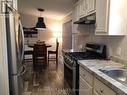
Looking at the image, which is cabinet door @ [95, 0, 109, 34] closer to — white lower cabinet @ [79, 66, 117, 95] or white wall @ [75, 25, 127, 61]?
white wall @ [75, 25, 127, 61]

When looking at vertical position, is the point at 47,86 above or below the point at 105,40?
below

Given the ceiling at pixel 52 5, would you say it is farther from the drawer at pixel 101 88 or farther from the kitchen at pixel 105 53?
the drawer at pixel 101 88

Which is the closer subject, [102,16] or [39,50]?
[102,16]

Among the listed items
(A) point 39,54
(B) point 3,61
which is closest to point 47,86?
(B) point 3,61

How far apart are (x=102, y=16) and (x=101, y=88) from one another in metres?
1.11

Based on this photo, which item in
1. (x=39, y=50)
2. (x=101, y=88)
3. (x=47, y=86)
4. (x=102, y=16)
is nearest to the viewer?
(x=101, y=88)

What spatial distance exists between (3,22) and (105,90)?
1.43m

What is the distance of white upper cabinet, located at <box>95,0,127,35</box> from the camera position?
78.4 inches

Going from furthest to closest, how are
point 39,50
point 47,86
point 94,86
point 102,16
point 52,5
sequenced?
point 39,50 < point 52,5 < point 47,86 < point 102,16 < point 94,86

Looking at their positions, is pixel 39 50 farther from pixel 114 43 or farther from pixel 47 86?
pixel 114 43

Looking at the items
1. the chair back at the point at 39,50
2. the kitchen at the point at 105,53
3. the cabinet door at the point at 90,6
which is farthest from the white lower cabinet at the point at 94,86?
the chair back at the point at 39,50

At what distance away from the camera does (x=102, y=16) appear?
7.06 ft

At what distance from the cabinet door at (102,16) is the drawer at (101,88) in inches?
32.0

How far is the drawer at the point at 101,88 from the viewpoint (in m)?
1.38
